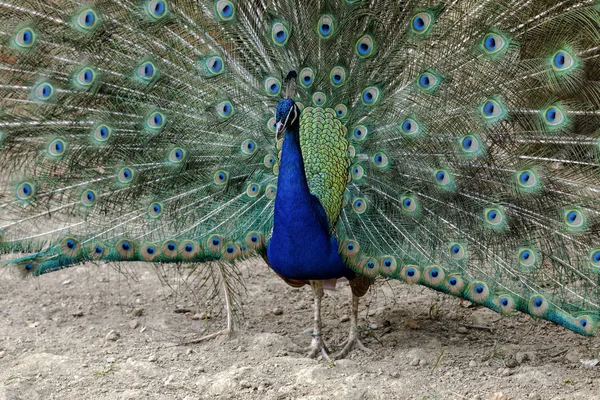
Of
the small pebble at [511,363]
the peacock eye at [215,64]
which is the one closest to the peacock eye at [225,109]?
the peacock eye at [215,64]

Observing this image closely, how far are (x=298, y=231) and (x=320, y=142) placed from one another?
51 centimetres

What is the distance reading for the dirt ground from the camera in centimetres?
387

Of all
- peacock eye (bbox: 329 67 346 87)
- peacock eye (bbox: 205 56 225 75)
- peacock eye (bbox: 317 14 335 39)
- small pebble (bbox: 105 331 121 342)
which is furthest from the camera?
small pebble (bbox: 105 331 121 342)

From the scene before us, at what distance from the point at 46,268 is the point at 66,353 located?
493mm

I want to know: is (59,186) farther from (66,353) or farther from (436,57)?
(436,57)

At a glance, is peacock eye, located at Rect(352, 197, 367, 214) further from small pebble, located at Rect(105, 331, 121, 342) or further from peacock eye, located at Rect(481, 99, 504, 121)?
small pebble, located at Rect(105, 331, 121, 342)

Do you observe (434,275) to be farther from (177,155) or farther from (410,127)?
(177,155)

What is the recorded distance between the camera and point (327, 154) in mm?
4223

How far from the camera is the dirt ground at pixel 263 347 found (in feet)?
12.7

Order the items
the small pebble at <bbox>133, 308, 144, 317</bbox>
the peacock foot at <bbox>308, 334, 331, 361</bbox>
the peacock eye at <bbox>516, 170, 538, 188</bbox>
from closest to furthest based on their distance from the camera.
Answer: the peacock eye at <bbox>516, 170, 538, 188</bbox>, the peacock foot at <bbox>308, 334, 331, 361</bbox>, the small pebble at <bbox>133, 308, 144, 317</bbox>

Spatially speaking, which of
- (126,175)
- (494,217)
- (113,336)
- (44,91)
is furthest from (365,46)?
(113,336)

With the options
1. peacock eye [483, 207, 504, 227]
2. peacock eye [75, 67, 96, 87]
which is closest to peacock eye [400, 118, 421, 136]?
peacock eye [483, 207, 504, 227]

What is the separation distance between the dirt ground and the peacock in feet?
1.09

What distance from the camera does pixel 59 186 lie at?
440cm
